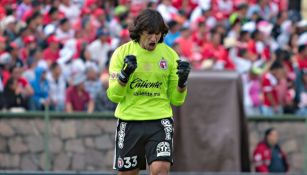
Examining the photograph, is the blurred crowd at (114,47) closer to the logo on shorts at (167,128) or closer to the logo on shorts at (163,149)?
the logo on shorts at (167,128)

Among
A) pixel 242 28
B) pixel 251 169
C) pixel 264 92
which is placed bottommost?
pixel 251 169

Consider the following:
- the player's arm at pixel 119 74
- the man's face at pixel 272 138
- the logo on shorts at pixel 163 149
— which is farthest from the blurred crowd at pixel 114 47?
the logo on shorts at pixel 163 149

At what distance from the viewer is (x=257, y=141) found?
19.0 meters

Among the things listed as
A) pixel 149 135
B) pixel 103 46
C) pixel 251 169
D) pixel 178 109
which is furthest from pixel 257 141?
pixel 149 135

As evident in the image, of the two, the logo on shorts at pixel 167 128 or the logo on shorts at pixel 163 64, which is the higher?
the logo on shorts at pixel 163 64

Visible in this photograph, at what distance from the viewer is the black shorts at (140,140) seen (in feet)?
36.8

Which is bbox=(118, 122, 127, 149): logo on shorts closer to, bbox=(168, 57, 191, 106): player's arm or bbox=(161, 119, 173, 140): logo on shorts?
bbox=(161, 119, 173, 140): logo on shorts

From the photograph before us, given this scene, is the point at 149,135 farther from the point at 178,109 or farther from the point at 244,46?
the point at 244,46

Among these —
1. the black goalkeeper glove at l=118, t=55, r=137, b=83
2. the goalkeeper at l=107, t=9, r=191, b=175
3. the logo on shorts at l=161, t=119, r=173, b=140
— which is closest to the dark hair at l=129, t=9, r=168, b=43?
the goalkeeper at l=107, t=9, r=191, b=175

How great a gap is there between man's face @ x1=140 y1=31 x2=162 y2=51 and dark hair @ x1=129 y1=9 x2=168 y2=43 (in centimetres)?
4

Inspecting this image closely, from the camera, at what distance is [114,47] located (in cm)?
2061

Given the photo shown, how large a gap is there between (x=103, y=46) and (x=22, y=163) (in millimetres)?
3313

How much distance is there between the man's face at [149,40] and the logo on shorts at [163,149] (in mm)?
937

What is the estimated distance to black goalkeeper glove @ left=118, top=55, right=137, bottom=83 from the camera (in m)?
10.8
